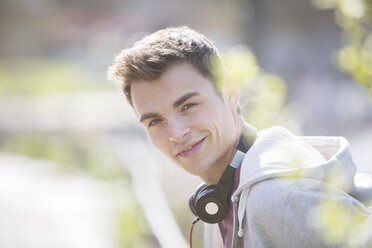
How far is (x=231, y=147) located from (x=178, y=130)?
0.29 meters

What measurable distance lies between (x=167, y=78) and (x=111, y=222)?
4.09m

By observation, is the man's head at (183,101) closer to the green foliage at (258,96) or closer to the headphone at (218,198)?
the headphone at (218,198)

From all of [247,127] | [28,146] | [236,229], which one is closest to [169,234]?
[247,127]

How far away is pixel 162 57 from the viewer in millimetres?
2725

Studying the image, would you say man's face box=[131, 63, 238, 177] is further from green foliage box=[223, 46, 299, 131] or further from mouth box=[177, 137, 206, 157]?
green foliage box=[223, 46, 299, 131]

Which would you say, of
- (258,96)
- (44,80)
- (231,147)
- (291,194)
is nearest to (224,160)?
(231,147)

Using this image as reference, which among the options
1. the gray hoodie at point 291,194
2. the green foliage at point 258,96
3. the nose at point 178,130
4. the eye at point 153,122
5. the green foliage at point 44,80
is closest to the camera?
the gray hoodie at point 291,194

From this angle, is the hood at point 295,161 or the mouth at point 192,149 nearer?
the hood at point 295,161

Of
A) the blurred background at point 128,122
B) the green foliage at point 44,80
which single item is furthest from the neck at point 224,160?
the green foliage at point 44,80

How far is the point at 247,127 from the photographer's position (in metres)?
2.83

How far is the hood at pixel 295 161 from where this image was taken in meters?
2.17

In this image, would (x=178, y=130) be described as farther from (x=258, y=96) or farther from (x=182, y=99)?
(x=258, y=96)

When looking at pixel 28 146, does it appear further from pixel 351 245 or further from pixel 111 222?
pixel 351 245

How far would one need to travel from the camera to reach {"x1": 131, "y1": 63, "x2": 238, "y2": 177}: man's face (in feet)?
8.80
